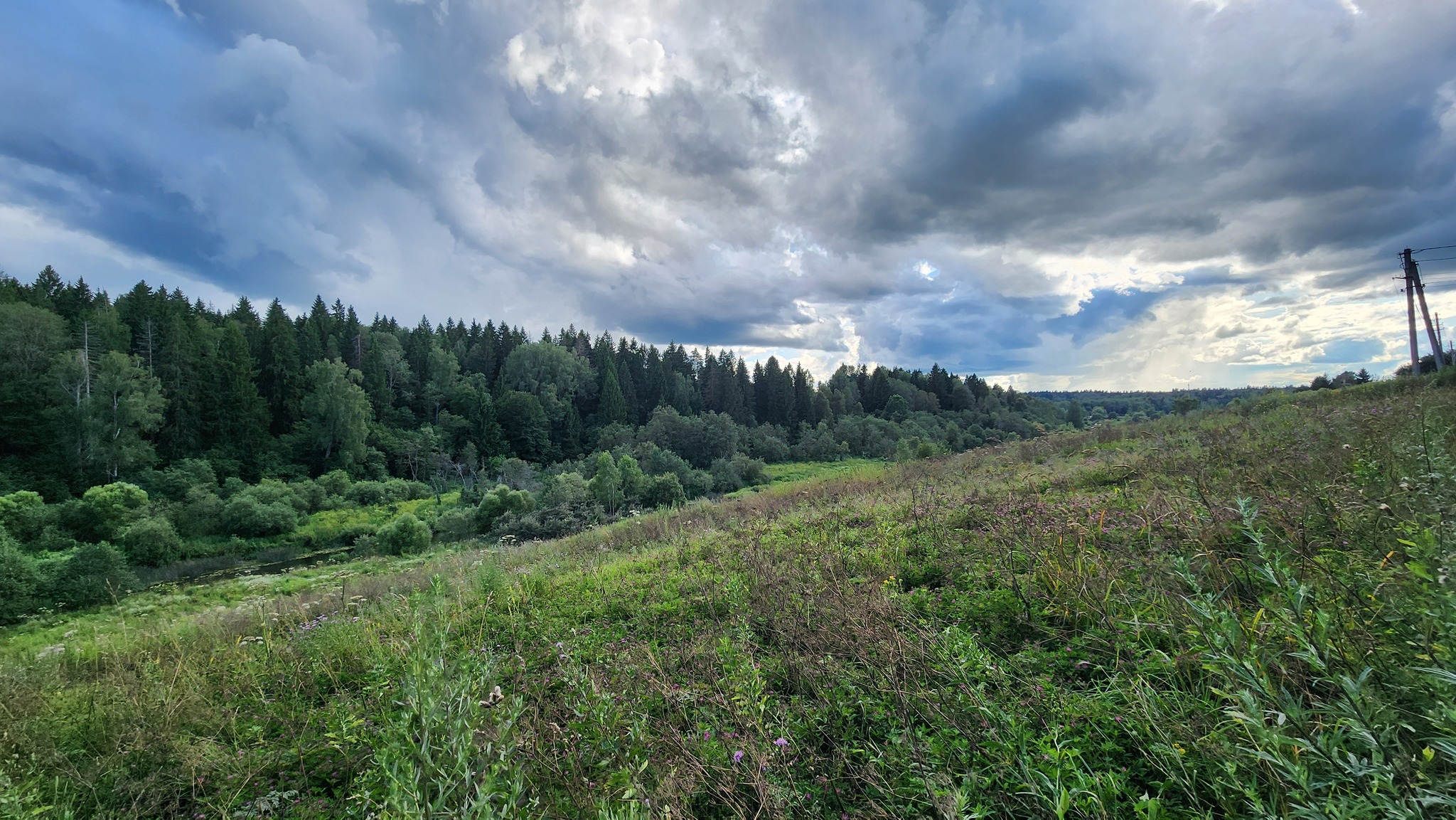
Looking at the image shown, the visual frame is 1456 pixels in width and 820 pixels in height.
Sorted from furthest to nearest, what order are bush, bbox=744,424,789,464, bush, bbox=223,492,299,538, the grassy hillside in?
bush, bbox=744,424,789,464, bush, bbox=223,492,299,538, the grassy hillside

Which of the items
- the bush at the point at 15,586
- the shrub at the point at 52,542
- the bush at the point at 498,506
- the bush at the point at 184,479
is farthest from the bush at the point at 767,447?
the bush at the point at 15,586

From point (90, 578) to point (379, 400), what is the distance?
156 feet

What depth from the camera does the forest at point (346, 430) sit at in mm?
27750

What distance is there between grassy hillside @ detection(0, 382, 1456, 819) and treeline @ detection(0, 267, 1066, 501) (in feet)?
46.0

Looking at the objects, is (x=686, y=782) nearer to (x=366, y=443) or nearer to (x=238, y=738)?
(x=238, y=738)

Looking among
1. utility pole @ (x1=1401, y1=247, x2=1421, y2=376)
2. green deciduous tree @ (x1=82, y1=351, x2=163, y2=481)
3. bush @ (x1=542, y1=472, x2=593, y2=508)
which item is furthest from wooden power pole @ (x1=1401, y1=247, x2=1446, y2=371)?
green deciduous tree @ (x1=82, y1=351, x2=163, y2=481)

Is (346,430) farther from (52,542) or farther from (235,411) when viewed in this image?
(52,542)

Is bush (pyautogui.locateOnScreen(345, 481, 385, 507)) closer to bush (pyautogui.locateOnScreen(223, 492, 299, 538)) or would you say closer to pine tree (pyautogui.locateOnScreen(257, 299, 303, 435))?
bush (pyautogui.locateOnScreen(223, 492, 299, 538))

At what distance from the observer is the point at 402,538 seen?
82.8 feet

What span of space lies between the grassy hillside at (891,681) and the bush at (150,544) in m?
30.6

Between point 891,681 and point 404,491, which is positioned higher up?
point 891,681

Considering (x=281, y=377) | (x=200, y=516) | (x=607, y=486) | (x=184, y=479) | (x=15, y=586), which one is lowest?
(x=200, y=516)

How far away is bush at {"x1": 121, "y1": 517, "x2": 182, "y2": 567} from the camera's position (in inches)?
1057

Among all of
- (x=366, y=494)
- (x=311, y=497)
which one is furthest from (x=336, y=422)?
(x=311, y=497)
